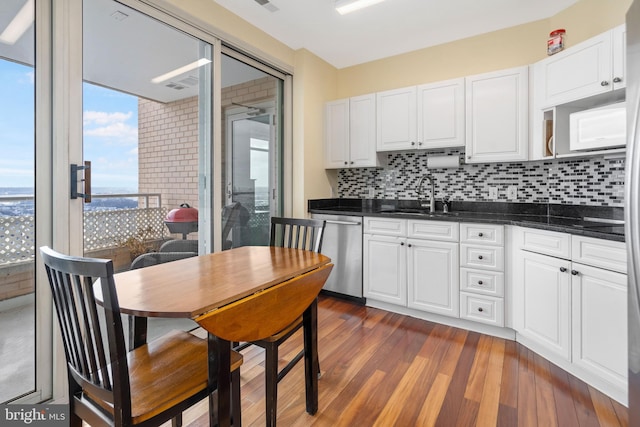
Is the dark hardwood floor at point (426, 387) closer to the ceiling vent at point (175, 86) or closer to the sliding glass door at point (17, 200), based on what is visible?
the sliding glass door at point (17, 200)

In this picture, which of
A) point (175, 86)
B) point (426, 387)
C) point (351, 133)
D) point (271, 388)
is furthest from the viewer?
point (351, 133)

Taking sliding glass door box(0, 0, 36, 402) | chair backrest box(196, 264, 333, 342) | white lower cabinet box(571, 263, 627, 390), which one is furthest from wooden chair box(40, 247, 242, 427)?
white lower cabinet box(571, 263, 627, 390)

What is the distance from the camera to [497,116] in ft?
9.09

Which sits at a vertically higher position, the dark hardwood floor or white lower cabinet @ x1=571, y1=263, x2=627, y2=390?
white lower cabinet @ x1=571, y1=263, x2=627, y2=390

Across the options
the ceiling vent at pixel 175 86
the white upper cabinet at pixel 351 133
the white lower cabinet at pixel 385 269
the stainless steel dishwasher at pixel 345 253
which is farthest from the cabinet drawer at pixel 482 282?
the ceiling vent at pixel 175 86

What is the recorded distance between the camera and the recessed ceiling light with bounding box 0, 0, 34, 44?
1.56 m

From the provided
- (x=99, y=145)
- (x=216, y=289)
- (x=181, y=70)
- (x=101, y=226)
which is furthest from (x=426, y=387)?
(x=181, y=70)

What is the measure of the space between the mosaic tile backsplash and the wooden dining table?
2.00 metres

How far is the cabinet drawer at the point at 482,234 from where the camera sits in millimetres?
2531

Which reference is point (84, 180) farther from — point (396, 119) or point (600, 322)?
point (600, 322)

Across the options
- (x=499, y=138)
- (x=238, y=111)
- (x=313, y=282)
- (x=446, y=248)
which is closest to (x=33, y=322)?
(x=313, y=282)

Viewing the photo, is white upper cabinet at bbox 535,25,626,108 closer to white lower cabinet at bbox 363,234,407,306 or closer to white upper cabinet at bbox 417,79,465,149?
white upper cabinet at bbox 417,79,465,149

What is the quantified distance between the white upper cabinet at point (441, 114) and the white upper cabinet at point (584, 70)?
24.3 inches

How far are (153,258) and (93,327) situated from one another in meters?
1.42
